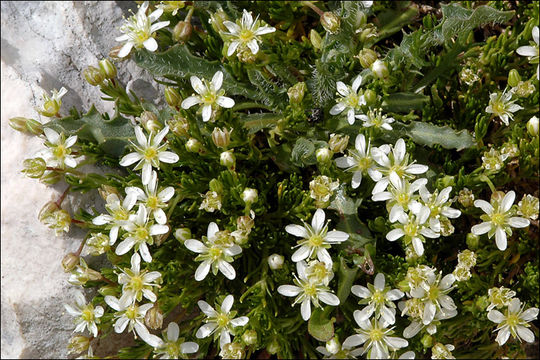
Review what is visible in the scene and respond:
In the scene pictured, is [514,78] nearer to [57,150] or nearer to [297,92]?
[297,92]

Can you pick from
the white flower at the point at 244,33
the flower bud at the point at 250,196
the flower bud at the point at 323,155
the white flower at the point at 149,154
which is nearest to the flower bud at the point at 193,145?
the white flower at the point at 149,154

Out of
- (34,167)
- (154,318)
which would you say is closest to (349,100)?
(154,318)

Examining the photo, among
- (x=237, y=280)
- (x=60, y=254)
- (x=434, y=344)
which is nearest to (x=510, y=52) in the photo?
(x=434, y=344)

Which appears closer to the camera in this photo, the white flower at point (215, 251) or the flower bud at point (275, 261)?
the white flower at point (215, 251)

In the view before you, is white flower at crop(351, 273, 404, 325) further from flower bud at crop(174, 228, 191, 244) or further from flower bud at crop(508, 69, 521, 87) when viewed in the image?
flower bud at crop(508, 69, 521, 87)

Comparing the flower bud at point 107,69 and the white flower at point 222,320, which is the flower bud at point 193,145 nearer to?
the flower bud at point 107,69

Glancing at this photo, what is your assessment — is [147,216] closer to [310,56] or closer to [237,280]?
[237,280]

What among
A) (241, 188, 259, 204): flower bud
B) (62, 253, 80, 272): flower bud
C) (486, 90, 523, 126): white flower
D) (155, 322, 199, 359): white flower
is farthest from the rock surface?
(486, 90, 523, 126): white flower

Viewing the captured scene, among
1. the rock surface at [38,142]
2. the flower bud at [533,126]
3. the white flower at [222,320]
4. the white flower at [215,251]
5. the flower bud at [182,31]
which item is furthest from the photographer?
the rock surface at [38,142]
